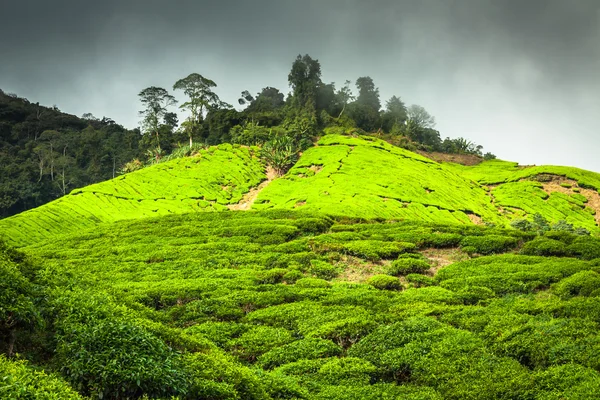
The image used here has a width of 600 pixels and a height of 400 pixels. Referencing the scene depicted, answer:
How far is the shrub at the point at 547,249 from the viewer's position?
98.2 ft

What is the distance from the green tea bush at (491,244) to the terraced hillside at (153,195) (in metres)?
38.2

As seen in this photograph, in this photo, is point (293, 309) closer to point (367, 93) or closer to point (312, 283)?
point (312, 283)

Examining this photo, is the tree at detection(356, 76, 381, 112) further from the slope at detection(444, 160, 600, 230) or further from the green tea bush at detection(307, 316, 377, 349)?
the green tea bush at detection(307, 316, 377, 349)

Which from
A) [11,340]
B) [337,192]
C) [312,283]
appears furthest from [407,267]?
[337,192]

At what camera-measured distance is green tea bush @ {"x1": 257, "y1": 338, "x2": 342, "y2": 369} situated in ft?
55.7

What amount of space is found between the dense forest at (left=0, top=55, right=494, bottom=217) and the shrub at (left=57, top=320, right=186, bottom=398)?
2611 inches

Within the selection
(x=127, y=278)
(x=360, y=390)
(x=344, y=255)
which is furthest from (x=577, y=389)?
(x=127, y=278)

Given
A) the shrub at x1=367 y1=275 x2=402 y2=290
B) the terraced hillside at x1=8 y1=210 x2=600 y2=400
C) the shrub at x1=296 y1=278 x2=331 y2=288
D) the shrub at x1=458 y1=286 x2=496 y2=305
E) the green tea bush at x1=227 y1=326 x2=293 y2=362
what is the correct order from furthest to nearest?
the shrub at x1=367 y1=275 x2=402 y2=290
the shrub at x1=296 y1=278 x2=331 y2=288
the shrub at x1=458 y1=286 x2=496 y2=305
the green tea bush at x1=227 y1=326 x2=293 y2=362
the terraced hillside at x1=8 y1=210 x2=600 y2=400

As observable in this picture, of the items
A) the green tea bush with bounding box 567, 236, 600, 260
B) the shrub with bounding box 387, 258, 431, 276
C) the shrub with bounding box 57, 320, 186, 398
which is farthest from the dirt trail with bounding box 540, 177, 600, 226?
the shrub with bounding box 57, 320, 186, 398

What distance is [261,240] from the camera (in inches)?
1399

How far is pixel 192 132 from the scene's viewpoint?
103750 mm

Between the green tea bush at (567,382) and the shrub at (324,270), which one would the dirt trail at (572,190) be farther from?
the green tea bush at (567,382)

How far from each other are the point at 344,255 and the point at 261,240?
744 cm

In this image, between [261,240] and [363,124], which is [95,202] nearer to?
[261,240]
